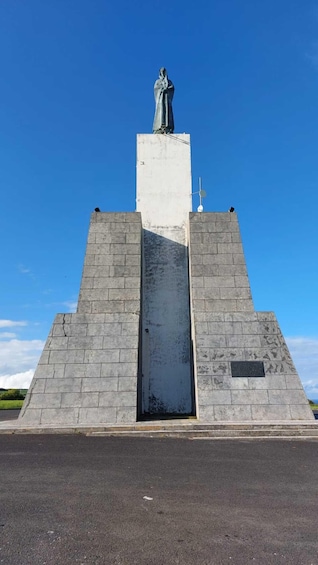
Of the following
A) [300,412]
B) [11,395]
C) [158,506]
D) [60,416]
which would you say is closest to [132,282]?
[60,416]

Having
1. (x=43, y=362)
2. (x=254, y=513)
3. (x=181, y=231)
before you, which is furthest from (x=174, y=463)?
(x=181, y=231)

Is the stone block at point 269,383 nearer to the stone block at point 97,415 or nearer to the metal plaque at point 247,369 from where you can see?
the metal plaque at point 247,369

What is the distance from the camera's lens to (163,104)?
55.8 ft

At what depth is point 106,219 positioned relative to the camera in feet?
43.5

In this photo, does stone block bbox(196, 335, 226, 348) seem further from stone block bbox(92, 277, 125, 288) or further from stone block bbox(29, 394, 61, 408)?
stone block bbox(29, 394, 61, 408)

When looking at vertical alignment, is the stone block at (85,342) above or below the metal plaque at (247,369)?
above

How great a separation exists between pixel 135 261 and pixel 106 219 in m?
2.02

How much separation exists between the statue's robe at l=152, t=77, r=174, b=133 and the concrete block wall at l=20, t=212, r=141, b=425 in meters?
5.86

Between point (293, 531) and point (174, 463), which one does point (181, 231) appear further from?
point (293, 531)

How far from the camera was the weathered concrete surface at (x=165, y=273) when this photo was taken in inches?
506

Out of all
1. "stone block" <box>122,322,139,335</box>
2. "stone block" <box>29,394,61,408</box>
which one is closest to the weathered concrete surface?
"stone block" <box>122,322,139,335</box>

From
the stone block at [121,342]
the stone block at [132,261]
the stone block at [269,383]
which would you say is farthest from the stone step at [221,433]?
the stone block at [132,261]

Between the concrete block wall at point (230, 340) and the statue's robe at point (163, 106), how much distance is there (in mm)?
5473

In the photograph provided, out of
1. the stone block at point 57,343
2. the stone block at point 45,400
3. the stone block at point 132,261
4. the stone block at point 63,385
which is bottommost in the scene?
the stone block at point 45,400
